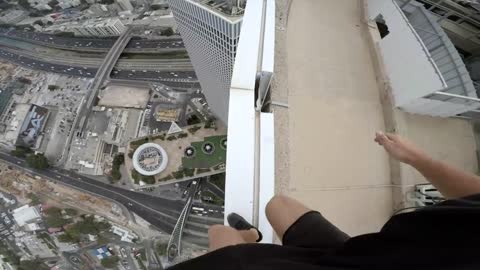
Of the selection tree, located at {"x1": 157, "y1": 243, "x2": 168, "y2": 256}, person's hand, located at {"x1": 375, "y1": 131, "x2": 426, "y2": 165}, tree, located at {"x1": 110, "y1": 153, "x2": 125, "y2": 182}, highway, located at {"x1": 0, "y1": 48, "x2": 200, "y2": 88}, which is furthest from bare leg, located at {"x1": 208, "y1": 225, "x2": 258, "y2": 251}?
highway, located at {"x1": 0, "y1": 48, "x2": 200, "y2": 88}

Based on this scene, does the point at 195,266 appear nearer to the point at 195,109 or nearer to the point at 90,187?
the point at 195,109

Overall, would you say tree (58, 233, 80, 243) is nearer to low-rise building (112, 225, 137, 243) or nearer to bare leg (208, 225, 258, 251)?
low-rise building (112, 225, 137, 243)

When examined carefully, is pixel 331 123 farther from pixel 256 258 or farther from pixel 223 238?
pixel 256 258

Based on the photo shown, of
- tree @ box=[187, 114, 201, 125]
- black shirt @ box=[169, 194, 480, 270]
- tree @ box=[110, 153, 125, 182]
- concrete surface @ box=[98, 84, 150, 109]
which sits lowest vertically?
tree @ box=[110, 153, 125, 182]

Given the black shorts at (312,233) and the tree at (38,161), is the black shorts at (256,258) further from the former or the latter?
the tree at (38,161)

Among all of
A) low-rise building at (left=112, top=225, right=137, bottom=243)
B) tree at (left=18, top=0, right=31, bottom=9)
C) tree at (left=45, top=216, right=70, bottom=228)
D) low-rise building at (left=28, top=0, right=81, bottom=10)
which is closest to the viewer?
low-rise building at (left=112, top=225, right=137, bottom=243)

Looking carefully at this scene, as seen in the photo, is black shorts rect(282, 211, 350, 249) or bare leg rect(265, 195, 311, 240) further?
bare leg rect(265, 195, 311, 240)

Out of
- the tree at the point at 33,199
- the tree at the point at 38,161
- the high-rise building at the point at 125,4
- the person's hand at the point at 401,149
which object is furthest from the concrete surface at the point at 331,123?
the high-rise building at the point at 125,4
